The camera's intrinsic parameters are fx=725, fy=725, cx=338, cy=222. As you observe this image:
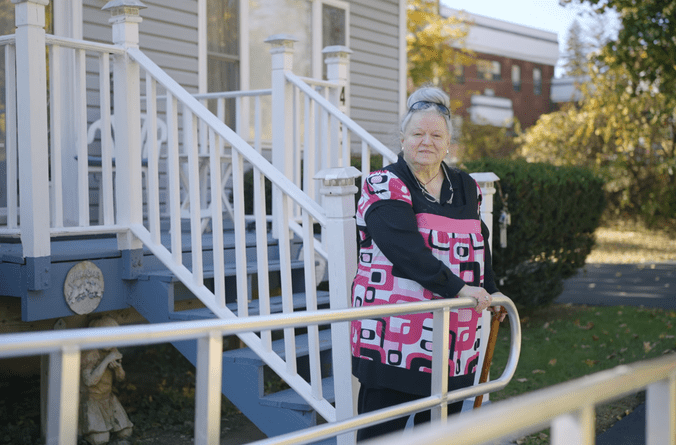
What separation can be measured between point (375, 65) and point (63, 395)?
8.87m

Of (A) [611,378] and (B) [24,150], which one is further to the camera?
(B) [24,150]

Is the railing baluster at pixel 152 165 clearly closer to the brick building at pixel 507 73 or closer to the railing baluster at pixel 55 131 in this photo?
the railing baluster at pixel 55 131

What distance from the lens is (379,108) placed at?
977cm

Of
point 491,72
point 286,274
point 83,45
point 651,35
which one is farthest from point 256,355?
point 491,72

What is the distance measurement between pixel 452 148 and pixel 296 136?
89.5 inches

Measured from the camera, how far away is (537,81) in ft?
119

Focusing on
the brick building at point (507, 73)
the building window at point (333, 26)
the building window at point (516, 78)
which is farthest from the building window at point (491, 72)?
the building window at point (333, 26)

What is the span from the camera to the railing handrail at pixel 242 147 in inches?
135

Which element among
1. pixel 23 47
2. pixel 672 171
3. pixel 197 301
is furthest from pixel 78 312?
pixel 672 171

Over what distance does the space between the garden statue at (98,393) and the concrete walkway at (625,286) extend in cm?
600

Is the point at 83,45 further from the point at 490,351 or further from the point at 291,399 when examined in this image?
the point at 490,351

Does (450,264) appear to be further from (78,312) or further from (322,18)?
(322,18)

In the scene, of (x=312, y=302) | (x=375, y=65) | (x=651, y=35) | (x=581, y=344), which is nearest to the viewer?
(x=312, y=302)

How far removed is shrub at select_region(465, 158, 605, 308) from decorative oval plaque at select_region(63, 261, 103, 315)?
13.1ft
